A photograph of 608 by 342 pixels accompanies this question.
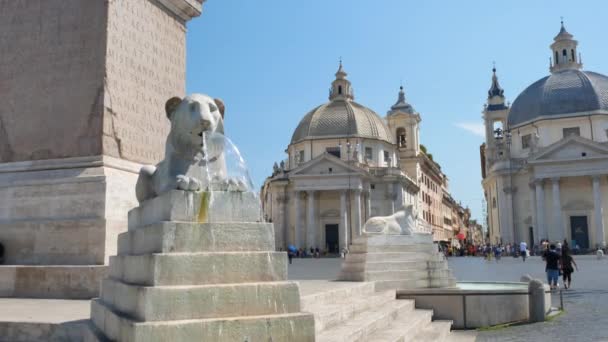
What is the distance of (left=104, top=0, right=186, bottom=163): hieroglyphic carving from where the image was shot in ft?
28.9

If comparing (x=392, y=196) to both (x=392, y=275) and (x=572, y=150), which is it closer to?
(x=572, y=150)

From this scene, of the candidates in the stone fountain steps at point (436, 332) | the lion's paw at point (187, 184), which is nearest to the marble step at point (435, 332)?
the stone fountain steps at point (436, 332)

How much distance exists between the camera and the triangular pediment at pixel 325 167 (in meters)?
60.2

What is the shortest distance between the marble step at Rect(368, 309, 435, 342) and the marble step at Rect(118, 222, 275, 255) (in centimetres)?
238

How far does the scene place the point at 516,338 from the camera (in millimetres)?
8789

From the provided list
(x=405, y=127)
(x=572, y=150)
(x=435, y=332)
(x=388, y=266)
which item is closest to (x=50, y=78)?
(x=388, y=266)

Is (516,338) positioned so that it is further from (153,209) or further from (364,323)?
(153,209)

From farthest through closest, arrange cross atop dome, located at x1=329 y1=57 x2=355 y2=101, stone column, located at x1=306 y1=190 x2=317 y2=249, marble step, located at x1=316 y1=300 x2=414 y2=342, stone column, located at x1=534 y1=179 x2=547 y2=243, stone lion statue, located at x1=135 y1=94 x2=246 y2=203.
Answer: cross atop dome, located at x1=329 y1=57 x2=355 y2=101
stone column, located at x1=306 y1=190 x2=317 y2=249
stone column, located at x1=534 y1=179 x2=547 y2=243
marble step, located at x1=316 y1=300 x2=414 y2=342
stone lion statue, located at x1=135 y1=94 x2=246 y2=203

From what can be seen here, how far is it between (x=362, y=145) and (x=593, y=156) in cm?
2489

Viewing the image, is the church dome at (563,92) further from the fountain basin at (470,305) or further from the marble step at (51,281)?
the marble step at (51,281)

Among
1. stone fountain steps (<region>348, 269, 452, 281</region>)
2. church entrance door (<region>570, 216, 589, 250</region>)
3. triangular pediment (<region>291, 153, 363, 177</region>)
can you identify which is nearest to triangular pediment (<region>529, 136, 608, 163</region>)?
church entrance door (<region>570, 216, 589, 250</region>)

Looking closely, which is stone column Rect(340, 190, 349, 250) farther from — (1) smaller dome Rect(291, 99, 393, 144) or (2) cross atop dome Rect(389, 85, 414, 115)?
(2) cross atop dome Rect(389, 85, 414, 115)

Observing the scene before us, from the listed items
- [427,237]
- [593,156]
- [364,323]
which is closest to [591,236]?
[593,156]

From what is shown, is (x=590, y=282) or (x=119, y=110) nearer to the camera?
(x=119, y=110)
